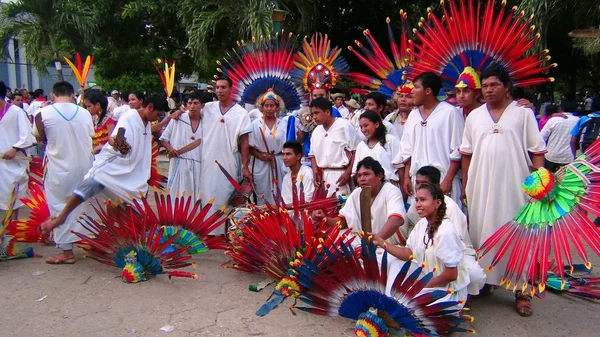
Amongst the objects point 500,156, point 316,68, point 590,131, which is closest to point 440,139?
point 500,156

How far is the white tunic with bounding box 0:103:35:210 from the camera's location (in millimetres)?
4684

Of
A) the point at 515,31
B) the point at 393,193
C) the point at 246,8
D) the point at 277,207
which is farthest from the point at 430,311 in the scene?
the point at 246,8

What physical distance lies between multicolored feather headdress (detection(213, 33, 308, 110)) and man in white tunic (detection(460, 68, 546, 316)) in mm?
2710

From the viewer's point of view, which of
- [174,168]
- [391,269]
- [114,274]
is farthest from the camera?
[174,168]

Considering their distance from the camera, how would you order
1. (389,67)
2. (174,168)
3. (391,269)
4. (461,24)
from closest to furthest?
(391,269), (461,24), (389,67), (174,168)

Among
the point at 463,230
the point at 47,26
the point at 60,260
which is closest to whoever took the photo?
the point at 463,230

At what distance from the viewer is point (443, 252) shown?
2.99 m

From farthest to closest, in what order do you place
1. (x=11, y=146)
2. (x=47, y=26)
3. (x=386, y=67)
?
(x=47, y=26) < (x=386, y=67) < (x=11, y=146)

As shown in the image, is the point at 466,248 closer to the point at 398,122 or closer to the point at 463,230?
the point at 463,230

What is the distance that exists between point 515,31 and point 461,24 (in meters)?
0.40

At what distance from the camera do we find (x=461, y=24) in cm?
379

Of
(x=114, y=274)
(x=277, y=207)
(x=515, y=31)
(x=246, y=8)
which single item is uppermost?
(x=246, y=8)

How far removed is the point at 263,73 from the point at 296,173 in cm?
151

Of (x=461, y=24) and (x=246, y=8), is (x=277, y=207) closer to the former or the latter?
(x=461, y=24)
